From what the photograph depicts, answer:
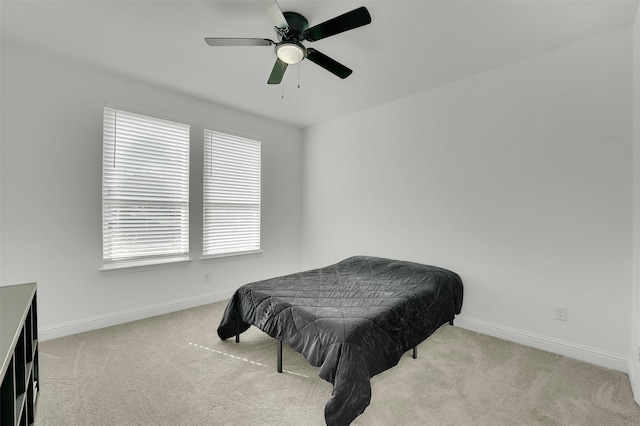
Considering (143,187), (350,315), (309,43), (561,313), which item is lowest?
(561,313)

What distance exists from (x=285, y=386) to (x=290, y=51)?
231cm

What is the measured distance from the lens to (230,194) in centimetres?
403

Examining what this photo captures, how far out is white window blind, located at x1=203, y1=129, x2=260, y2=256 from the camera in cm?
382

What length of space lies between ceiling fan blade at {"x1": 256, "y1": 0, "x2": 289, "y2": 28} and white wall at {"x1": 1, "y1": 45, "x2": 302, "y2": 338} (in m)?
2.15

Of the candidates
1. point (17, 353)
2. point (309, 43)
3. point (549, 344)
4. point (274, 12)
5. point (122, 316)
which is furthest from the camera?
point (122, 316)

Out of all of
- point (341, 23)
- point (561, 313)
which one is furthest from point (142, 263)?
point (561, 313)

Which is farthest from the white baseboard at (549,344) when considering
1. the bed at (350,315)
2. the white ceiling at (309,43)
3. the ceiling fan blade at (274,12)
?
the ceiling fan blade at (274,12)

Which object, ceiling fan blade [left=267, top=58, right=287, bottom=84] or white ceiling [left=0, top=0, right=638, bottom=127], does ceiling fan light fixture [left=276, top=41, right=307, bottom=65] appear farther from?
white ceiling [left=0, top=0, right=638, bottom=127]

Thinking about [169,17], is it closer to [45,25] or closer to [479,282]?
[45,25]

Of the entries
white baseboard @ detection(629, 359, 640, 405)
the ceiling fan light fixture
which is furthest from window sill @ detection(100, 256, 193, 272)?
white baseboard @ detection(629, 359, 640, 405)

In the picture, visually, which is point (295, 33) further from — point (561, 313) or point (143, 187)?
point (561, 313)

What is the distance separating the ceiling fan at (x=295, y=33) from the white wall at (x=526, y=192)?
1.59m

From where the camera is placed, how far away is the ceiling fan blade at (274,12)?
1.69 m

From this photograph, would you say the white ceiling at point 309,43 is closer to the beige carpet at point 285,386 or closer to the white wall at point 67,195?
the white wall at point 67,195
